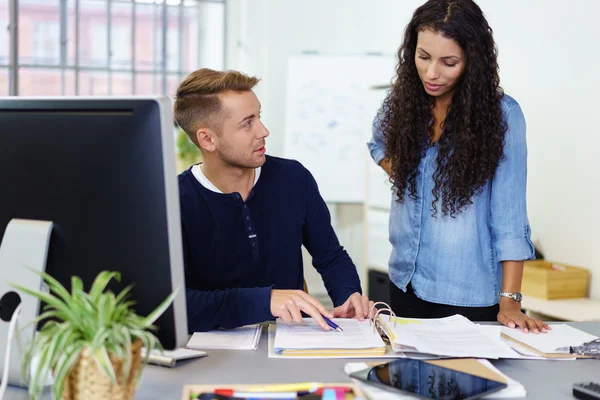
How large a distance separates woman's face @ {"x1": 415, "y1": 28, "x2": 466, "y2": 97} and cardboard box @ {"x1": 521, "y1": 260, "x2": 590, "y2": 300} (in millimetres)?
1508

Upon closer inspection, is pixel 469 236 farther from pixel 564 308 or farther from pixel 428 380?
pixel 564 308

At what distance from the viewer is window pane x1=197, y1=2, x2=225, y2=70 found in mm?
5438

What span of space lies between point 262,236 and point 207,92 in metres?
0.41

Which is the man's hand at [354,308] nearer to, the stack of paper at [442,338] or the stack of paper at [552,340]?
the stack of paper at [442,338]

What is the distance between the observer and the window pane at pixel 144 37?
5.25 m

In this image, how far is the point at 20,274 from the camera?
1.17 meters

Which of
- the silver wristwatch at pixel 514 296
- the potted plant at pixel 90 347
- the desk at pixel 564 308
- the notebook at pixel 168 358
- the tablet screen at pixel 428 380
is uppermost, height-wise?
the potted plant at pixel 90 347

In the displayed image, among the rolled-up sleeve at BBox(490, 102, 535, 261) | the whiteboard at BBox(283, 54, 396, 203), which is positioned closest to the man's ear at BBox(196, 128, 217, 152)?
the rolled-up sleeve at BBox(490, 102, 535, 261)

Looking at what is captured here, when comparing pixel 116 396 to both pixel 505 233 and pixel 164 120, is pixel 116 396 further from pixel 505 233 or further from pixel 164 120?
pixel 505 233

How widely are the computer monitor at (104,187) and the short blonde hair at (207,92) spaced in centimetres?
78

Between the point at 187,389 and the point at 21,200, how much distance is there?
0.41 meters

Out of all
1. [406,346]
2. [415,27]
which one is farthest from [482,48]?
[406,346]

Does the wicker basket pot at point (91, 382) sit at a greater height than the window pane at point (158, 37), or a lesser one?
lesser

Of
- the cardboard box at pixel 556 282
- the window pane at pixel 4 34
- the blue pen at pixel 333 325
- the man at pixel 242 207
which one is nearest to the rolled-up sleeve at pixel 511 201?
the man at pixel 242 207
